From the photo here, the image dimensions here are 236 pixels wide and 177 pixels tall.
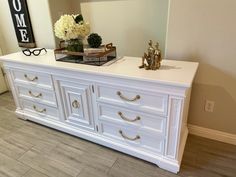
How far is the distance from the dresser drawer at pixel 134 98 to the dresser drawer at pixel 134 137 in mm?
229

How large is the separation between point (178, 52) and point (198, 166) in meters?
1.00

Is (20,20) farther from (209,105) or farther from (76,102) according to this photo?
(209,105)

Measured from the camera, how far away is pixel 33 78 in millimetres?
2002

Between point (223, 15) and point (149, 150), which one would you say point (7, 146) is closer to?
point (149, 150)

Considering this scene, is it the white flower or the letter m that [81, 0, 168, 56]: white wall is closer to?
the white flower

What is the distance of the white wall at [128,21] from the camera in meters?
1.96

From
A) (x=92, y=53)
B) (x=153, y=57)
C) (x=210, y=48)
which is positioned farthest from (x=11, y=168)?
(x=210, y=48)

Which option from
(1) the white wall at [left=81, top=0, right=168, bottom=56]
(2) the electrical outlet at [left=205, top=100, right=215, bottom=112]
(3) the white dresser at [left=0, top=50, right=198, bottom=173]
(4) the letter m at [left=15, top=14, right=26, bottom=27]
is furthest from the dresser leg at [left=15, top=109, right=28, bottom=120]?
(2) the electrical outlet at [left=205, top=100, right=215, bottom=112]

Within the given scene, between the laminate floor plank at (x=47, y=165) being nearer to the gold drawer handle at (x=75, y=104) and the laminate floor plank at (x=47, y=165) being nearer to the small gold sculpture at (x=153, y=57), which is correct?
the gold drawer handle at (x=75, y=104)

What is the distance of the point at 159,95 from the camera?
1.36 metres

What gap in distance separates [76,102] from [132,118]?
0.58 m

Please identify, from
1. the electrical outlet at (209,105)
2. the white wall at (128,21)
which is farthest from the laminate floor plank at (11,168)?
the electrical outlet at (209,105)

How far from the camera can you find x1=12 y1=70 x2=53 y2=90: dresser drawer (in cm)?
190

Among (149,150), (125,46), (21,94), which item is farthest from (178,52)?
(21,94)
